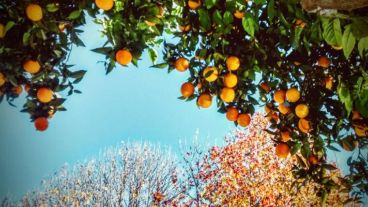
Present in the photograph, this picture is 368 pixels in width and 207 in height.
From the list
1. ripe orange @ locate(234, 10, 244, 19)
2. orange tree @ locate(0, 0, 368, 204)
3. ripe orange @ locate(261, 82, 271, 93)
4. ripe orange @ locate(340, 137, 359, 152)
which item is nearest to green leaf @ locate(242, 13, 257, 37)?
orange tree @ locate(0, 0, 368, 204)

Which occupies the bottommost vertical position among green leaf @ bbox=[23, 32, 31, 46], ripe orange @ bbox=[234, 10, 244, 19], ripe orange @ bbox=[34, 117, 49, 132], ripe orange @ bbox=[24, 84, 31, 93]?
ripe orange @ bbox=[34, 117, 49, 132]

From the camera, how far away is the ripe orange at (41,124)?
2355mm

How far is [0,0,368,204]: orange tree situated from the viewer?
2215 millimetres

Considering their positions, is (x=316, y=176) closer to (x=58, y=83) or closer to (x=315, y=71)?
(x=315, y=71)

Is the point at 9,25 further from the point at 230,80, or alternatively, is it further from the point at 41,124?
the point at 230,80

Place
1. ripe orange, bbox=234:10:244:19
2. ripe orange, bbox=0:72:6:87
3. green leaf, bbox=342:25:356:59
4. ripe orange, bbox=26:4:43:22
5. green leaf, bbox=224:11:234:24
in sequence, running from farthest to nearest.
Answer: ripe orange, bbox=234:10:244:19 < green leaf, bbox=224:11:234:24 < ripe orange, bbox=0:72:6:87 < ripe orange, bbox=26:4:43:22 < green leaf, bbox=342:25:356:59

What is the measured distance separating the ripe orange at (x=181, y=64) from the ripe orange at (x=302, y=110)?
1.03 meters

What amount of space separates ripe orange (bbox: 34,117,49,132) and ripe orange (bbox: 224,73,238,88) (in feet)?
4.71

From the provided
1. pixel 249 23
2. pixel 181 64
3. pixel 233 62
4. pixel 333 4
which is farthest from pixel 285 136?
pixel 333 4

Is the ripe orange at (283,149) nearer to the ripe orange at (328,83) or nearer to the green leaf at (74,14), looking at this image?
the ripe orange at (328,83)

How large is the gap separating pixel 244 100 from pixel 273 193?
13382 millimetres

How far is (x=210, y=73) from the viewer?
8.92 ft

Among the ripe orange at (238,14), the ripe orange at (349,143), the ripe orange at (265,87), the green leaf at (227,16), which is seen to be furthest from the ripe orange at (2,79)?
the ripe orange at (349,143)

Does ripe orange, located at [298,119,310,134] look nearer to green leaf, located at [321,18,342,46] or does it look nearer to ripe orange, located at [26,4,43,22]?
green leaf, located at [321,18,342,46]
